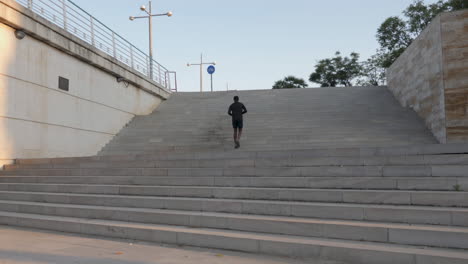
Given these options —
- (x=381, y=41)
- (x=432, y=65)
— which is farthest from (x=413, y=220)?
(x=381, y=41)

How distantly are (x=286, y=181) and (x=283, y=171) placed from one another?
1.85 ft

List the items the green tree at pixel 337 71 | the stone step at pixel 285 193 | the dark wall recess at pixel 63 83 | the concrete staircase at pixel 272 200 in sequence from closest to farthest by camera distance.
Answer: the concrete staircase at pixel 272 200 < the stone step at pixel 285 193 < the dark wall recess at pixel 63 83 < the green tree at pixel 337 71

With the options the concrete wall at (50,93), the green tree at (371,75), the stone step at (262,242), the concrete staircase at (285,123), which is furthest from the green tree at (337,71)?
the stone step at (262,242)

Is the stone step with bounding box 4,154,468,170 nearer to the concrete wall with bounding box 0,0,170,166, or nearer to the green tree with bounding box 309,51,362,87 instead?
the concrete wall with bounding box 0,0,170,166

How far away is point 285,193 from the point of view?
6309 millimetres

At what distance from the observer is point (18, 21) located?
415 inches

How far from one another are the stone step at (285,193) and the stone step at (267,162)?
4.02 feet

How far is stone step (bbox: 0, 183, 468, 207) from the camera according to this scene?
525 cm

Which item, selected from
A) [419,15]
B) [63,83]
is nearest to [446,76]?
[63,83]

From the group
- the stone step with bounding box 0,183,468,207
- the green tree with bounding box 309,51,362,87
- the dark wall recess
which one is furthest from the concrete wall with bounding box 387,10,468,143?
the green tree with bounding box 309,51,362,87

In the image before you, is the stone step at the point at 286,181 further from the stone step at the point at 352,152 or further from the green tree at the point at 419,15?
the green tree at the point at 419,15

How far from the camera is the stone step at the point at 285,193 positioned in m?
5.25

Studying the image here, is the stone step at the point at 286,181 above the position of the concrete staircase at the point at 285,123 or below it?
below

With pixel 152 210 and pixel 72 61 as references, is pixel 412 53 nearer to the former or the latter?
pixel 152 210
